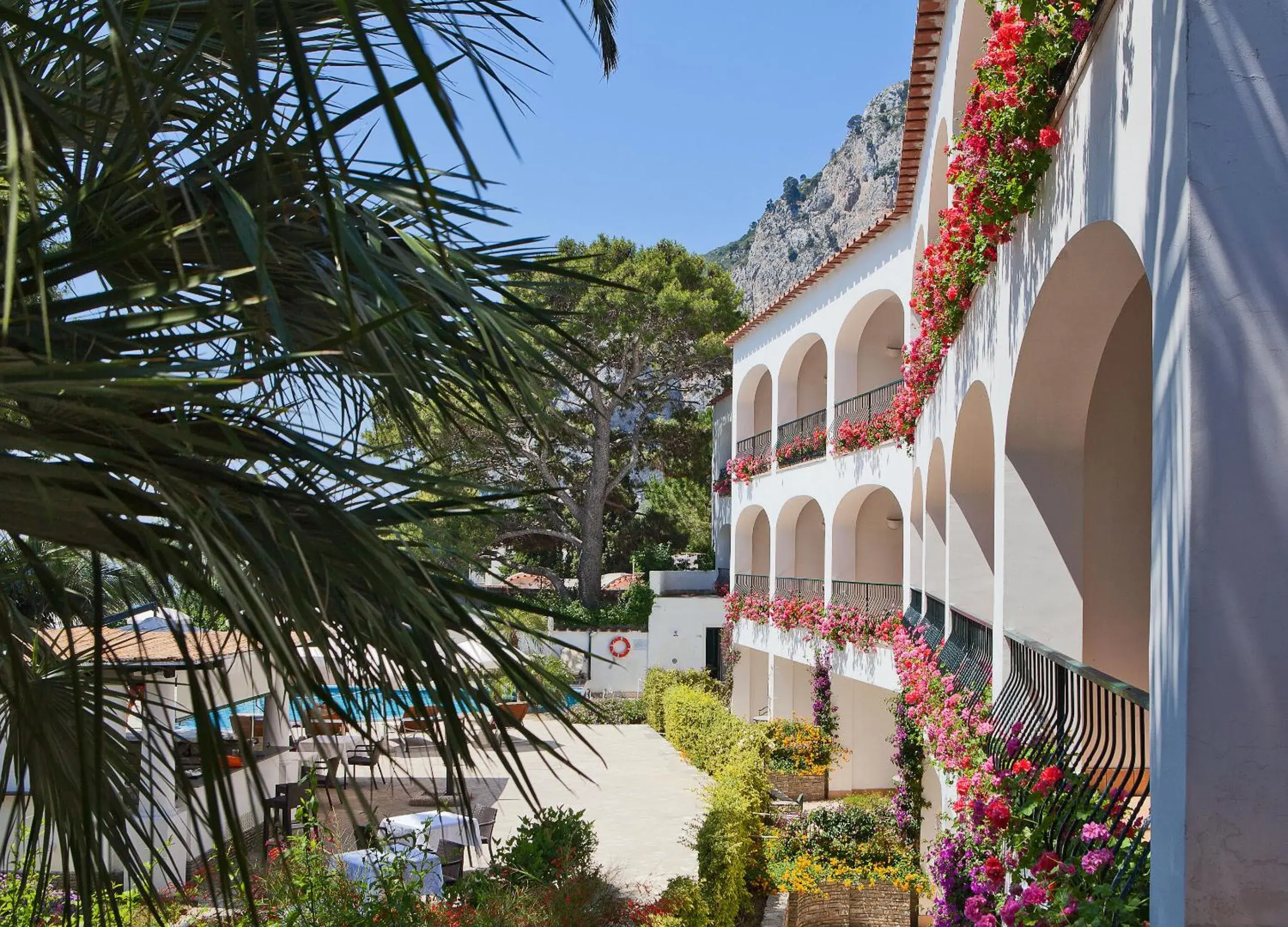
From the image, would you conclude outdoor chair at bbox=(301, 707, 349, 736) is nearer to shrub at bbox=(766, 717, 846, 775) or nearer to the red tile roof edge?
the red tile roof edge

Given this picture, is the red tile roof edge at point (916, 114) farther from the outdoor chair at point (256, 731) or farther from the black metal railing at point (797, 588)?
the outdoor chair at point (256, 731)

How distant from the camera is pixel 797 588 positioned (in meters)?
23.0

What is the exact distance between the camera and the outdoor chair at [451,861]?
11453 mm

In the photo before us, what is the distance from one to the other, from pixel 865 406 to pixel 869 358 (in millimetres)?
1648

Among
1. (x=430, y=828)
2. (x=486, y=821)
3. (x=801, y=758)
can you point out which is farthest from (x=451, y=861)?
(x=801, y=758)

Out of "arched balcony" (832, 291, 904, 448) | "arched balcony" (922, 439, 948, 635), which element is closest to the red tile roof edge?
"arched balcony" (832, 291, 904, 448)

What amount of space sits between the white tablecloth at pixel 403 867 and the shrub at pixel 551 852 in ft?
1.88

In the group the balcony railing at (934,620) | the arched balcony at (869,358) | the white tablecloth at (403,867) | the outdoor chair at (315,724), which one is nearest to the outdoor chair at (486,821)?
the white tablecloth at (403,867)

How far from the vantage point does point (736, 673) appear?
85.7 ft

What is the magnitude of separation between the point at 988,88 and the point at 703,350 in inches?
1029

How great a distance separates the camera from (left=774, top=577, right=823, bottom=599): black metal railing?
2194 cm

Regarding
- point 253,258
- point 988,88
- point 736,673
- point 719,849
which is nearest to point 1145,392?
point 988,88

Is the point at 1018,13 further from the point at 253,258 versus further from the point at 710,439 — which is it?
the point at 710,439

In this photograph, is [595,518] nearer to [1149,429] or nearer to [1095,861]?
[1149,429]
